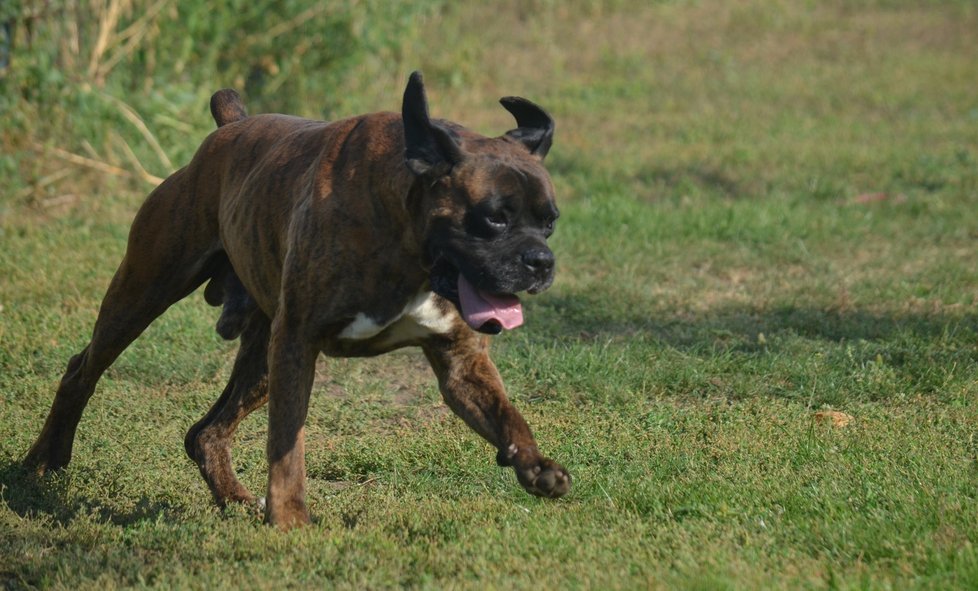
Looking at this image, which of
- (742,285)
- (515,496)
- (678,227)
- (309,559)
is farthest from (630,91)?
(309,559)

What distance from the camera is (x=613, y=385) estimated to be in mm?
6723

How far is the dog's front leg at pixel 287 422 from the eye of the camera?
4.81 meters

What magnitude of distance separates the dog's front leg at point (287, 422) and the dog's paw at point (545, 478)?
2.67 feet

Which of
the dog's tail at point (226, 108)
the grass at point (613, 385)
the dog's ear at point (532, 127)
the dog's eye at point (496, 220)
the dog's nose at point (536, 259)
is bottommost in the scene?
the grass at point (613, 385)

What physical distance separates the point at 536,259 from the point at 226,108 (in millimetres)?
2291

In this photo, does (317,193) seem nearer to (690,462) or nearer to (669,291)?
(690,462)

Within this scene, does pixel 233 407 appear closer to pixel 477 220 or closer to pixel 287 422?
A: pixel 287 422

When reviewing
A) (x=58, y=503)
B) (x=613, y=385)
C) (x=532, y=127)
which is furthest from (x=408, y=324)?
(x=613, y=385)

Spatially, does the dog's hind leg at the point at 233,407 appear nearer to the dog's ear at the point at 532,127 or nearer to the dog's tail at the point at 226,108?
the dog's tail at the point at 226,108

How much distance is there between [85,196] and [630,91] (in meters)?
7.51

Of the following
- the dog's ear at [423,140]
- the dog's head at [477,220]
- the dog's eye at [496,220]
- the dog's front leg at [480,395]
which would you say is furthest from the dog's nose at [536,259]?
the dog's front leg at [480,395]

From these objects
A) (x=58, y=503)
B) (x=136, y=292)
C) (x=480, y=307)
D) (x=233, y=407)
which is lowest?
(x=58, y=503)

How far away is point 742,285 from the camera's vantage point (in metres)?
8.94

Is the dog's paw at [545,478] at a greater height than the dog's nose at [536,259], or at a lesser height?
lesser
